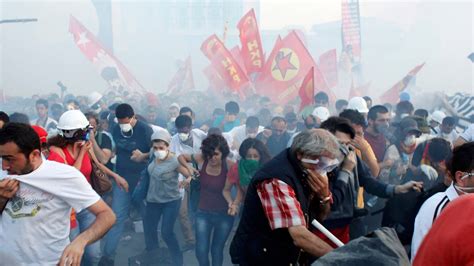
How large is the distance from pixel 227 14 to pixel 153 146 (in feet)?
75.2

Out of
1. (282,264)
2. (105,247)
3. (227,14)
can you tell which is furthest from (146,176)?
(227,14)

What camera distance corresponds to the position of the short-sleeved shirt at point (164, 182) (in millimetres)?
5133

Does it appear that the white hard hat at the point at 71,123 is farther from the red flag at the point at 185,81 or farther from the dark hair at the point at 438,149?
the red flag at the point at 185,81

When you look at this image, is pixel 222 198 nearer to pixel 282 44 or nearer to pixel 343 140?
pixel 343 140

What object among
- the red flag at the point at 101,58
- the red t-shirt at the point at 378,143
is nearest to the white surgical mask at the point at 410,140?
the red t-shirt at the point at 378,143

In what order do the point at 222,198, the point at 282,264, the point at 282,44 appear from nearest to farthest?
the point at 282,264 → the point at 222,198 → the point at 282,44

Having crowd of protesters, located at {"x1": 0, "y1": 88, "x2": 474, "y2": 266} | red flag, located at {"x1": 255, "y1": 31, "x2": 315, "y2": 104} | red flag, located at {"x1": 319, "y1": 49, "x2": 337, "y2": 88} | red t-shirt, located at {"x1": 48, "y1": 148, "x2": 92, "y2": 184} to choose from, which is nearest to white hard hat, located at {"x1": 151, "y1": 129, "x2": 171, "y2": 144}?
crowd of protesters, located at {"x1": 0, "y1": 88, "x2": 474, "y2": 266}

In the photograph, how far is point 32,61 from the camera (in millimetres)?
23984

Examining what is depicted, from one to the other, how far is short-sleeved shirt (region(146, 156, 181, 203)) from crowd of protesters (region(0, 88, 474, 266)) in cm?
1

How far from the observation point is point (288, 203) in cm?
229

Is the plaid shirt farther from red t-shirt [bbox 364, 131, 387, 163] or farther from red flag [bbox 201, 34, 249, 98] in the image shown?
red flag [bbox 201, 34, 249, 98]

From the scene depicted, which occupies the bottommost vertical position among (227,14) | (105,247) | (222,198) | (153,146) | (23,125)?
(105,247)

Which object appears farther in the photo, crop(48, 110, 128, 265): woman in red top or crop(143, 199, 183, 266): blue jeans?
crop(143, 199, 183, 266): blue jeans

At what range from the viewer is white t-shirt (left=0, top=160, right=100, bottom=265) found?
244cm
